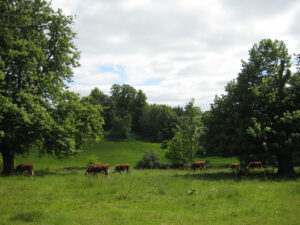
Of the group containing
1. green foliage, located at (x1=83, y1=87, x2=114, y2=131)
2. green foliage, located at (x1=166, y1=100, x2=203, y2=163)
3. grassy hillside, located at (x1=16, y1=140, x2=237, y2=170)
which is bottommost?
grassy hillside, located at (x1=16, y1=140, x2=237, y2=170)

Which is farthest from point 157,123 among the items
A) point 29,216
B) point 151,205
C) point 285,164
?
point 29,216

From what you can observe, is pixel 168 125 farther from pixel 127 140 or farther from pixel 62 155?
pixel 62 155

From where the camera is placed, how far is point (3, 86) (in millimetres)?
19953

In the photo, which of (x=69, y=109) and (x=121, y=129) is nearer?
(x=69, y=109)

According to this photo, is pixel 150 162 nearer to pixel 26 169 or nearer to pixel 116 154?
pixel 116 154

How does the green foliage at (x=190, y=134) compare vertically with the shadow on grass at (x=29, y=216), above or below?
above

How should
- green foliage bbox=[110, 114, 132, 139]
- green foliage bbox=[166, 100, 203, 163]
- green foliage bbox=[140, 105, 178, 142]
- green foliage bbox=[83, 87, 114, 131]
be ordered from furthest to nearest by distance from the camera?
green foliage bbox=[83, 87, 114, 131] → green foliage bbox=[140, 105, 178, 142] → green foliage bbox=[110, 114, 132, 139] → green foliage bbox=[166, 100, 203, 163]

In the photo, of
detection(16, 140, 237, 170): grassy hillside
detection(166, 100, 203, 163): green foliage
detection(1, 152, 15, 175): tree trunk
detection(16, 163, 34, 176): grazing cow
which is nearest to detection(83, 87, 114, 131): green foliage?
detection(16, 140, 237, 170): grassy hillside

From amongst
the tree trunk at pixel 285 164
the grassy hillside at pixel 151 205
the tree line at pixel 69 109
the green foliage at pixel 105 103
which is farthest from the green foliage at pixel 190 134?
the green foliage at pixel 105 103

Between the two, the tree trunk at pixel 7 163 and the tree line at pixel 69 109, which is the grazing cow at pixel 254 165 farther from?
the tree trunk at pixel 7 163

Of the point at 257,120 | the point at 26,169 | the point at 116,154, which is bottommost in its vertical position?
the point at 116,154

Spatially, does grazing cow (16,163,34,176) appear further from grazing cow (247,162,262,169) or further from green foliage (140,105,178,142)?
green foliage (140,105,178,142)

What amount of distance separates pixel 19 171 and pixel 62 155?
3829 millimetres

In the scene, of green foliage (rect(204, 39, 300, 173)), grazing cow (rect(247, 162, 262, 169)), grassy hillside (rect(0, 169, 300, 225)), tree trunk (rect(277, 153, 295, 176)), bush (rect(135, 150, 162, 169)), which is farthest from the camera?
bush (rect(135, 150, 162, 169))
